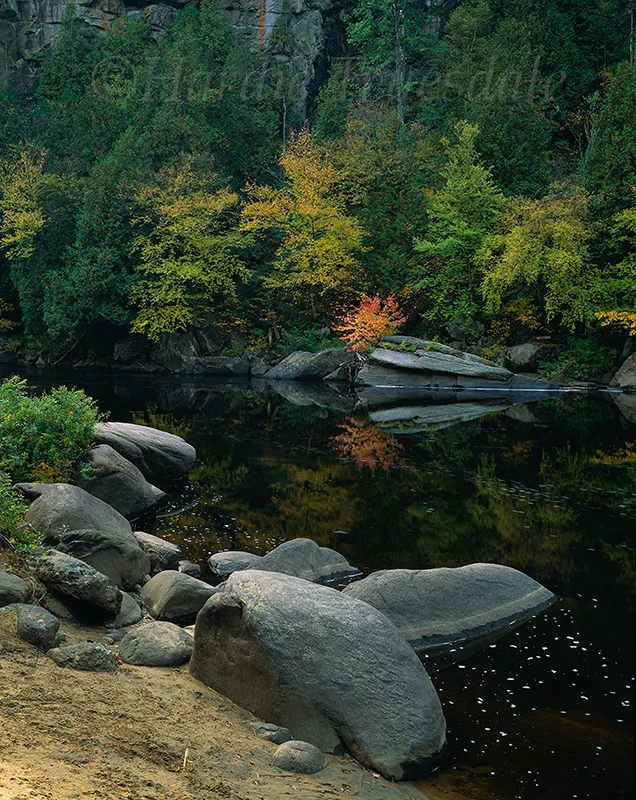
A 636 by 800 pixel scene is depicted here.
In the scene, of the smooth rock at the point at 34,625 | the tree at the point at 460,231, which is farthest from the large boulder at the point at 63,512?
the tree at the point at 460,231

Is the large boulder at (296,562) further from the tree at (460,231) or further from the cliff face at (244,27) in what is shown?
the cliff face at (244,27)

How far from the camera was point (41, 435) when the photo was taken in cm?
1215

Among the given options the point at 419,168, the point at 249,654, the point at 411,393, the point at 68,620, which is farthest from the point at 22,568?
the point at 419,168

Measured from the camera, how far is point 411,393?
111ft

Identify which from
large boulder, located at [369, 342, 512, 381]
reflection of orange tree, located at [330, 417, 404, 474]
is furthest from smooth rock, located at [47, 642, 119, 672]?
large boulder, located at [369, 342, 512, 381]

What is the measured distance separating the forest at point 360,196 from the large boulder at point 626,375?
1.54 metres

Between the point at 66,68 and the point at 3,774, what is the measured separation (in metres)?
65.4

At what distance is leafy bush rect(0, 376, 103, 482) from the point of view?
11.6 meters

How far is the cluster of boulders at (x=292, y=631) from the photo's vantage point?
5812 mm

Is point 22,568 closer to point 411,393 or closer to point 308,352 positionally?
point 411,393

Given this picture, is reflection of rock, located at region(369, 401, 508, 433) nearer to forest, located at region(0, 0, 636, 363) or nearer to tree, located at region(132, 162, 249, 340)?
forest, located at region(0, 0, 636, 363)

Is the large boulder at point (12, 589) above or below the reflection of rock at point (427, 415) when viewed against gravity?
above

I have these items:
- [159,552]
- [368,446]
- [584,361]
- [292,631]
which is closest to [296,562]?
[159,552]

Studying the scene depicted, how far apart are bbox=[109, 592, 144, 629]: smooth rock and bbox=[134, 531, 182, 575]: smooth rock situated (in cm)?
187
